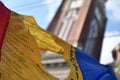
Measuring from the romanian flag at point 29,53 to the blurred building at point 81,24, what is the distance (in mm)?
29907

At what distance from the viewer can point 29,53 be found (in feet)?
15.2

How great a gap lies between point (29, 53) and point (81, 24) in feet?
111

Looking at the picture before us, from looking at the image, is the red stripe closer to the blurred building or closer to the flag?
the flag

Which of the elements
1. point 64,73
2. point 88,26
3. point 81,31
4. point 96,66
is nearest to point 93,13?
point 88,26

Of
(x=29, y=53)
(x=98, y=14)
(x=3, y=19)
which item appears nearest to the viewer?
(x=29, y=53)

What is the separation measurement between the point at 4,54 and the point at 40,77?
0.50 m

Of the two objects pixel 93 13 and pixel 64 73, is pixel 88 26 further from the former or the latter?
pixel 64 73

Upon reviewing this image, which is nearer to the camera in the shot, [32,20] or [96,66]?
[32,20]

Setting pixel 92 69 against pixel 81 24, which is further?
pixel 81 24

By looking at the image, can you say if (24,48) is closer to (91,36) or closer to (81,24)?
(81,24)

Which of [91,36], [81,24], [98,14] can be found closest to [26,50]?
[81,24]

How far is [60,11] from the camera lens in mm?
41656

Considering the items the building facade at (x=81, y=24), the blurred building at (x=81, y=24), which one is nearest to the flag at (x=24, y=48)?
the blurred building at (x=81, y=24)

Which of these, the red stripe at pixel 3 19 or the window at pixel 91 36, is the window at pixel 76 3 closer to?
the window at pixel 91 36
